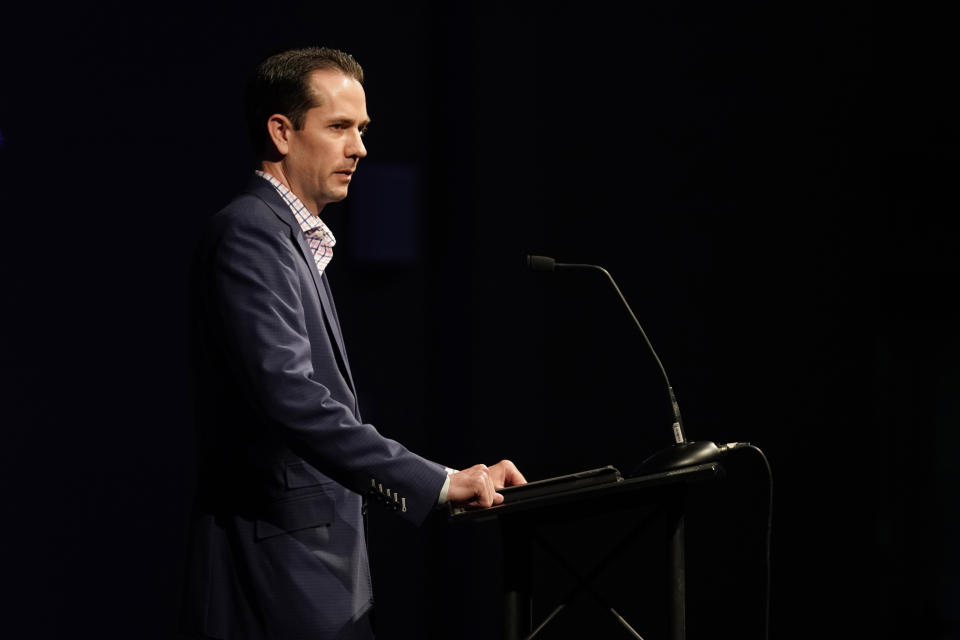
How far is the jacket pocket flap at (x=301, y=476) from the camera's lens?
2.28m

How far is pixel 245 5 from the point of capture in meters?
3.72

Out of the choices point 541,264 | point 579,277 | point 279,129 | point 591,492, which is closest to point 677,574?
point 591,492

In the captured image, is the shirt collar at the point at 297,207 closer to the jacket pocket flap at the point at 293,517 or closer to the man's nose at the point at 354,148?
the man's nose at the point at 354,148

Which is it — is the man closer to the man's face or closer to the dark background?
the man's face

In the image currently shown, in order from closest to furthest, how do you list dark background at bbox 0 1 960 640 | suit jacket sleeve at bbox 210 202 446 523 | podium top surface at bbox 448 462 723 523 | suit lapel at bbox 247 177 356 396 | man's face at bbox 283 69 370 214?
1. podium top surface at bbox 448 462 723 523
2. suit jacket sleeve at bbox 210 202 446 523
3. suit lapel at bbox 247 177 356 396
4. man's face at bbox 283 69 370 214
5. dark background at bbox 0 1 960 640

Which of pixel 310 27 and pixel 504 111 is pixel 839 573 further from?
pixel 310 27

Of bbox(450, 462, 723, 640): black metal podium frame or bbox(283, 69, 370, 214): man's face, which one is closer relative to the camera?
bbox(450, 462, 723, 640): black metal podium frame

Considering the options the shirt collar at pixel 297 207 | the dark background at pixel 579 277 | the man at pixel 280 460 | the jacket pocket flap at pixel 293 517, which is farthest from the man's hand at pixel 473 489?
the dark background at pixel 579 277

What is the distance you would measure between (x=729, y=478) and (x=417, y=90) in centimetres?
160

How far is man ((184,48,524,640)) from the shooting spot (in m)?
2.18

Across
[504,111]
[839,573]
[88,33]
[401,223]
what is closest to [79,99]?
[88,33]

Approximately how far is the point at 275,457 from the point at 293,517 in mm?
116

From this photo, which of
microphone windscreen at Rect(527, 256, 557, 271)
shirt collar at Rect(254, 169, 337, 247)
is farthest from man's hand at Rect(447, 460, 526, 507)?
shirt collar at Rect(254, 169, 337, 247)

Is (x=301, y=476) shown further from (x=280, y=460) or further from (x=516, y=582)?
(x=516, y=582)
